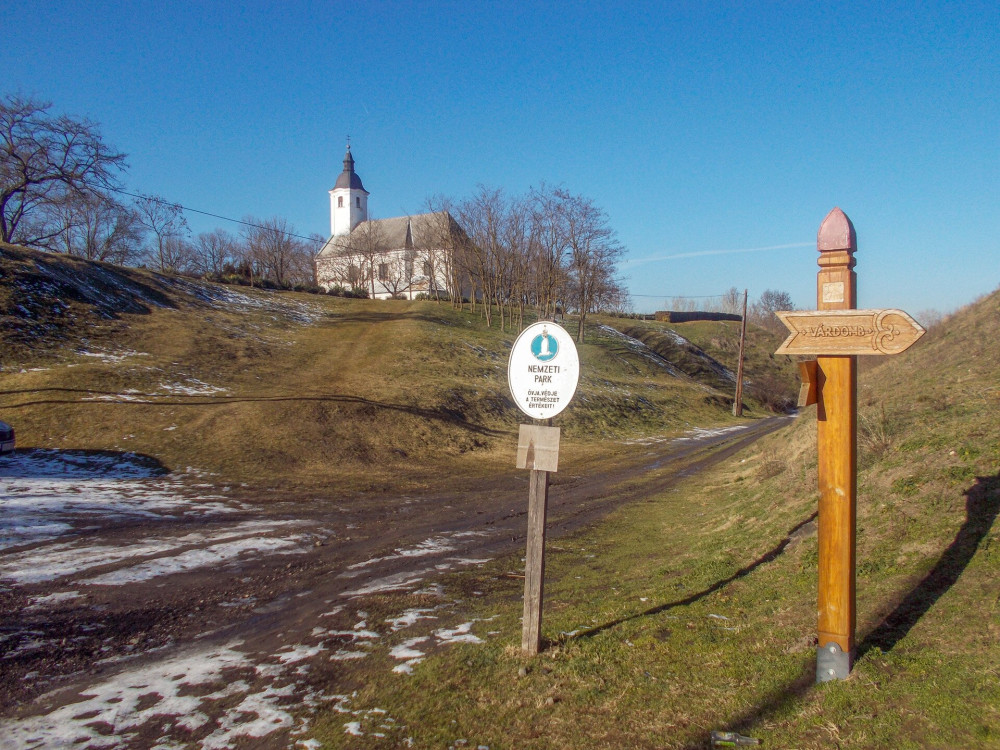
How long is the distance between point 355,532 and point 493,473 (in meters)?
7.58

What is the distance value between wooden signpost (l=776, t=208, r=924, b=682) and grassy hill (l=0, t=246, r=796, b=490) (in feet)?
38.5

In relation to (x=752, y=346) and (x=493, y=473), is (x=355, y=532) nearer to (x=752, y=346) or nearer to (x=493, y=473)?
(x=493, y=473)

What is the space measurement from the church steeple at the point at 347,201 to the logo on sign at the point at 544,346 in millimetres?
98698

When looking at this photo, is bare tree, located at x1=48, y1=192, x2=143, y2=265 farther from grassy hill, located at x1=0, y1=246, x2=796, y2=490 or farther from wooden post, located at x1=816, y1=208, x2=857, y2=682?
wooden post, located at x1=816, y1=208, x2=857, y2=682

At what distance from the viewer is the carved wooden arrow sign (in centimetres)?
399

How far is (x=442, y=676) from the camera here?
197 inches

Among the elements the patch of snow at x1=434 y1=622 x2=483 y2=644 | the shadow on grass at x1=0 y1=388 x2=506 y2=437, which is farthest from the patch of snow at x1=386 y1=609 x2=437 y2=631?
the shadow on grass at x1=0 y1=388 x2=506 y2=437

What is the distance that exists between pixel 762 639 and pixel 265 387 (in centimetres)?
2123

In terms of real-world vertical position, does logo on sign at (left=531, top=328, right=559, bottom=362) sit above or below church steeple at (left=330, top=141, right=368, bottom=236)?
below

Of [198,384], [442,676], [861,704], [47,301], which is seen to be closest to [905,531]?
[861,704]

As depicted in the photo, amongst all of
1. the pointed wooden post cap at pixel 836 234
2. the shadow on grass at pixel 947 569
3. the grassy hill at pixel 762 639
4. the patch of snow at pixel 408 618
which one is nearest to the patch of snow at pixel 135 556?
the patch of snow at pixel 408 618

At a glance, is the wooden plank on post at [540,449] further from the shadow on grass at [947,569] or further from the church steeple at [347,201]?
the church steeple at [347,201]

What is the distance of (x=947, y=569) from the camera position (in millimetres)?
5109

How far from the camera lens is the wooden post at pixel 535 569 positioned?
17.1 ft
